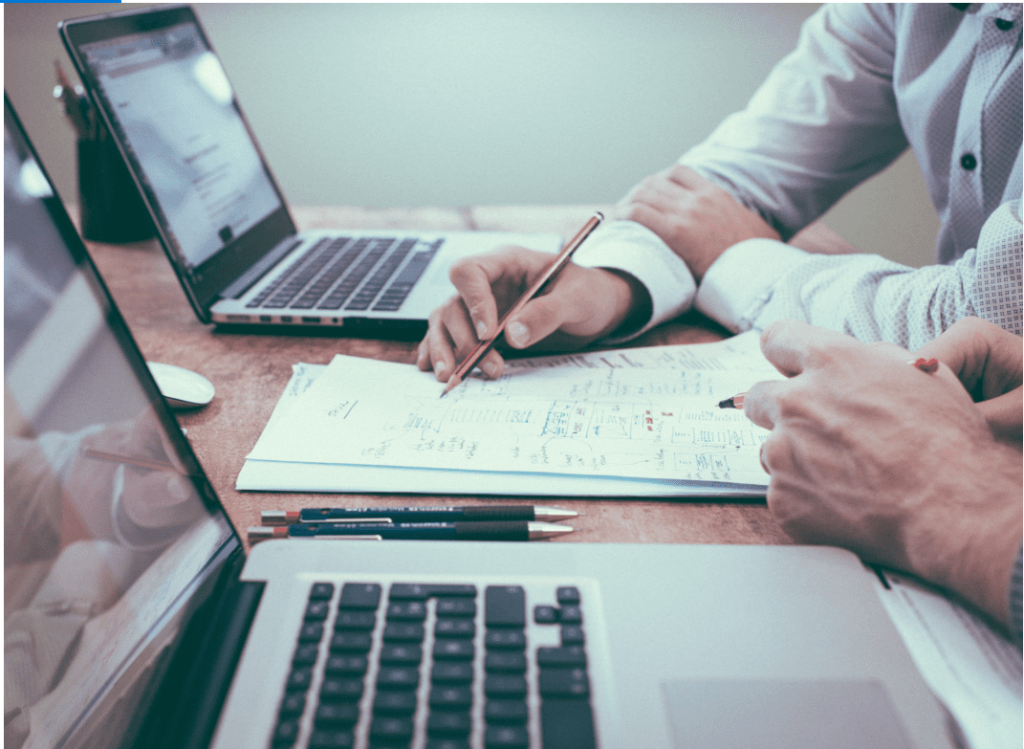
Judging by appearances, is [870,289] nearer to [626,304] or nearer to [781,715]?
[626,304]

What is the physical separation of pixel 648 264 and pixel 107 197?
76cm

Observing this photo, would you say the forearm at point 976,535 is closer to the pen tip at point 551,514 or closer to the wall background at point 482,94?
the pen tip at point 551,514

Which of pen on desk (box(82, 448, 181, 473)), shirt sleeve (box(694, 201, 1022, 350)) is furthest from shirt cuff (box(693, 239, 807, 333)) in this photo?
pen on desk (box(82, 448, 181, 473))

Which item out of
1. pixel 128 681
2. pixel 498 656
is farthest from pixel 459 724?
pixel 128 681

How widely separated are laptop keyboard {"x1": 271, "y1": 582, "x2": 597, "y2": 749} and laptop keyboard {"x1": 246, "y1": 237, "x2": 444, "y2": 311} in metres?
0.42

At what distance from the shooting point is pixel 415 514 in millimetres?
389

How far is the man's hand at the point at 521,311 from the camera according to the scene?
0.57 meters

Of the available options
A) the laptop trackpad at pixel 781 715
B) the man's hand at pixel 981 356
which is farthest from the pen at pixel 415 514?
the man's hand at pixel 981 356

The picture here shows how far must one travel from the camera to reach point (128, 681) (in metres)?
0.28

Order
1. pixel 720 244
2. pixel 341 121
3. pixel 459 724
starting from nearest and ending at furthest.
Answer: pixel 459 724, pixel 720 244, pixel 341 121

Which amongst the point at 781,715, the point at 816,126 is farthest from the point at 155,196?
the point at 816,126

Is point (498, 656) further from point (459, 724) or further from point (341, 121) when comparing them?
point (341, 121)

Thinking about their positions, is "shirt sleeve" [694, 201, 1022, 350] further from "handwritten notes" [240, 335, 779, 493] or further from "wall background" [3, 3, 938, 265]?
"wall background" [3, 3, 938, 265]

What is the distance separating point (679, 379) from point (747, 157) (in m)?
0.49
